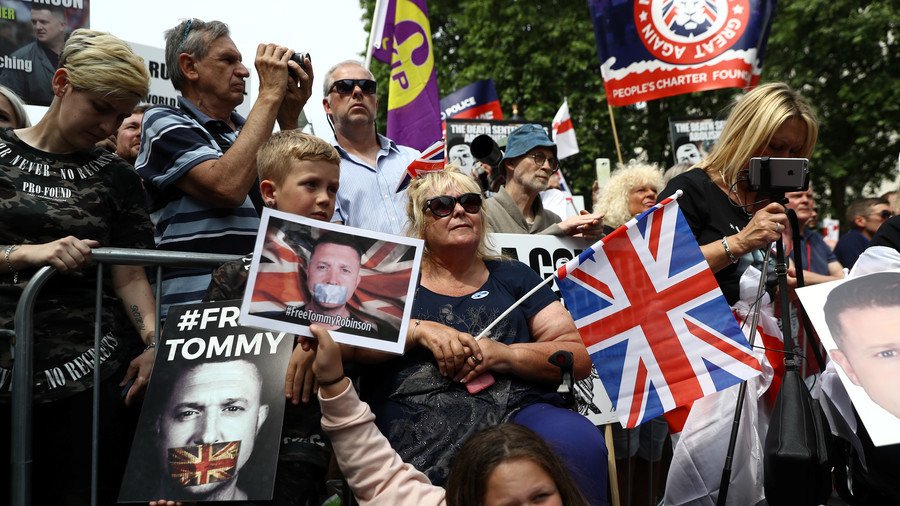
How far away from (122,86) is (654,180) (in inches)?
162

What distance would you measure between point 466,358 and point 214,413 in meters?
0.89

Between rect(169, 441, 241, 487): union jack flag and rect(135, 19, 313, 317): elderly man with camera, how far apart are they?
2.65 ft

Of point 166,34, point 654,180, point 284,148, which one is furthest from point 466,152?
point 284,148

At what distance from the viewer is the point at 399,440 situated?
3.35 meters

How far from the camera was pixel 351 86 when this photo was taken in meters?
5.10

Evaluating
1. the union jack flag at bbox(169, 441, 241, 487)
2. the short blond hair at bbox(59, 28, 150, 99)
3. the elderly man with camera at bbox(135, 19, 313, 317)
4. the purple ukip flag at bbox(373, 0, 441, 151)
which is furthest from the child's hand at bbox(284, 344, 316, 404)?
the purple ukip flag at bbox(373, 0, 441, 151)

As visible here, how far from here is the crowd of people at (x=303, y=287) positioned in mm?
→ 2830

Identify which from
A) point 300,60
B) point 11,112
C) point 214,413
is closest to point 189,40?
point 300,60

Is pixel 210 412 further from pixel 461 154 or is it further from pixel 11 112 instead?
pixel 461 154

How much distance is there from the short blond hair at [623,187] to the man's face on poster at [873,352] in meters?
2.97

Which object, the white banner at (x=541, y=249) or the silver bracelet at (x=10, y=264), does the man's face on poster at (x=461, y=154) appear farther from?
the silver bracelet at (x=10, y=264)

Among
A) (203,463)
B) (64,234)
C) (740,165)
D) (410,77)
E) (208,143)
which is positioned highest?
(410,77)

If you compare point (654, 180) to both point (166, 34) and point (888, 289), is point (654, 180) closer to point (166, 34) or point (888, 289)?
point (888, 289)

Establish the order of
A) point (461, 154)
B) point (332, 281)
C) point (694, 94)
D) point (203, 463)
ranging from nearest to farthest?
point (332, 281), point (203, 463), point (461, 154), point (694, 94)
